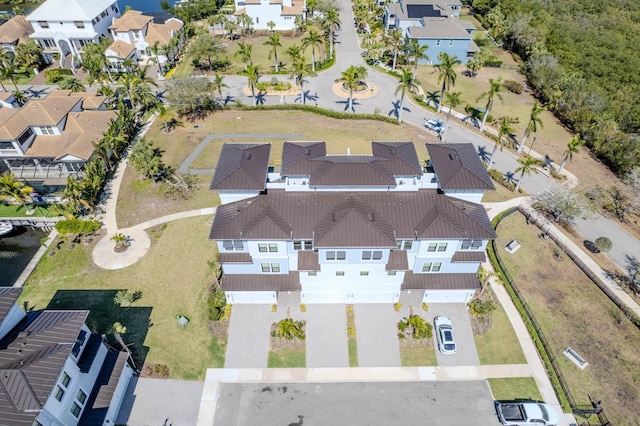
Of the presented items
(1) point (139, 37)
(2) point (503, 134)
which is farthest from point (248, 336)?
(1) point (139, 37)

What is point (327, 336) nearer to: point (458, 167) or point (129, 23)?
point (458, 167)

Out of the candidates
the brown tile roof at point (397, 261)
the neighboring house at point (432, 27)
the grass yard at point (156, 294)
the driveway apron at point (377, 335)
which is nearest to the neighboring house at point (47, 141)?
the grass yard at point (156, 294)

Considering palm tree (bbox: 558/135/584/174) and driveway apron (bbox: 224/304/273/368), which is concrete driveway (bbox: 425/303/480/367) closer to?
driveway apron (bbox: 224/304/273/368)

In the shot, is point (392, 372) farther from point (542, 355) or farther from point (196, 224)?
point (196, 224)

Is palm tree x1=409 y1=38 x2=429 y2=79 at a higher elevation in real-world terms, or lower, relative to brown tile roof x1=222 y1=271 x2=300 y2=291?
higher

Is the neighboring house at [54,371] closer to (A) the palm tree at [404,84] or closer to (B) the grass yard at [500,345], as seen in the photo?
(B) the grass yard at [500,345]

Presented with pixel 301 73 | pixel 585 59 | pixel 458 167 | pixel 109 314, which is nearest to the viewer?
pixel 458 167

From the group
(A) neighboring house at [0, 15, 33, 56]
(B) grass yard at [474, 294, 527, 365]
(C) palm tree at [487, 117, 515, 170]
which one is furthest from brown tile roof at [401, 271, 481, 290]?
(A) neighboring house at [0, 15, 33, 56]
